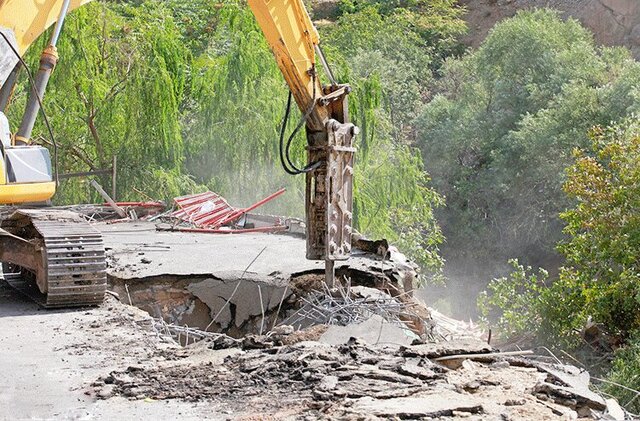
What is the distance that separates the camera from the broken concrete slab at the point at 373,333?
11.1 m

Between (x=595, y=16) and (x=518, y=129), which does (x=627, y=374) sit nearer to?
(x=518, y=129)

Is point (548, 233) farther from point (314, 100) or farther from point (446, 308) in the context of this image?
point (314, 100)

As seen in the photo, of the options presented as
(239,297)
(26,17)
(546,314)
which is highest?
(26,17)

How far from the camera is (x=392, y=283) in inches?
555

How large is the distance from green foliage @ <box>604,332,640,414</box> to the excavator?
481 cm

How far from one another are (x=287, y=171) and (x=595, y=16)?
35.2m

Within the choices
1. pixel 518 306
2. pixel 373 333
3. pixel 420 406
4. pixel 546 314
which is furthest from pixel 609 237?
pixel 420 406

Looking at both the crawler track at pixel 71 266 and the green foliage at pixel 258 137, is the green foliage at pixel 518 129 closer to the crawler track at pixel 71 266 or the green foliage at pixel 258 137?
the green foliage at pixel 258 137

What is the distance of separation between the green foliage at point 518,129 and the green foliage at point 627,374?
14.8m

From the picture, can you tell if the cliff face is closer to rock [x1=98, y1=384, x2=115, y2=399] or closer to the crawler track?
the crawler track

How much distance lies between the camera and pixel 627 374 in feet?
55.6

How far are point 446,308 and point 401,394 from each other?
76.0ft

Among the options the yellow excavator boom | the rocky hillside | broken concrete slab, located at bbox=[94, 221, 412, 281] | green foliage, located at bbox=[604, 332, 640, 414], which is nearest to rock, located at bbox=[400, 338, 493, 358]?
broken concrete slab, located at bbox=[94, 221, 412, 281]

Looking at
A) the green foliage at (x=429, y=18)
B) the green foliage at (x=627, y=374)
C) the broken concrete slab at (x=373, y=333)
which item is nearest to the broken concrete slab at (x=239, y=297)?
the broken concrete slab at (x=373, y=333)
